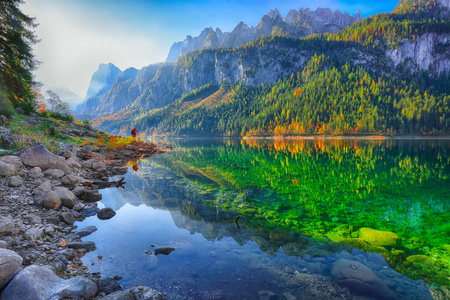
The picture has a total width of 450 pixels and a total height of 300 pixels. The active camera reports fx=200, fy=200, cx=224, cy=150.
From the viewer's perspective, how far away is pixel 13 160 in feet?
36.6

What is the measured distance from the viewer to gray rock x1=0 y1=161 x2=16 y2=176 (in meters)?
9.62

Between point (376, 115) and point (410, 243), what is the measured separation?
153 metres

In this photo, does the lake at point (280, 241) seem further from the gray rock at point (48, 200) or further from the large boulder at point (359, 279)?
the gray rock at point (48, 200)

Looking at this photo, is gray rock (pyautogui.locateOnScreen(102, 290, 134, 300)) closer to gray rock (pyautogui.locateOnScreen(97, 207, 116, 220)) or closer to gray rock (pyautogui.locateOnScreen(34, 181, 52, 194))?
gray rock (pyautogui.locateOnScreen(97, 207, 116, 220))

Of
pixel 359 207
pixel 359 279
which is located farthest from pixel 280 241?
pixel 359 207

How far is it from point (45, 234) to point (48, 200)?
2460 mm

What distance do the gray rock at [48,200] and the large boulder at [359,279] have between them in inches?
465

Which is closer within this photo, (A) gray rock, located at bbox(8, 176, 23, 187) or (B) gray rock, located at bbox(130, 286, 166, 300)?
(B) gray rock, located at bbox(130, 286, 166, 300)

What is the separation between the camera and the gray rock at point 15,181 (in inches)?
368

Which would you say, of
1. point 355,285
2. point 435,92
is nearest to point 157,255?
point 355,285

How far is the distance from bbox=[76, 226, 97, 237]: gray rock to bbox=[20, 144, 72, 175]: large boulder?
269 inches

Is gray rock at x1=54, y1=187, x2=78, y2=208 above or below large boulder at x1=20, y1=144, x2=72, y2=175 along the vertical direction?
below

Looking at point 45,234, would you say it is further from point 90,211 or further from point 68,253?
point 90,211

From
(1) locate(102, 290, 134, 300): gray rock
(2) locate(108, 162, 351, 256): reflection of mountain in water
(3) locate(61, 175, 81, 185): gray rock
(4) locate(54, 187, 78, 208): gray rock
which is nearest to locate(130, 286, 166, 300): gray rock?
(1) locate(102, 290, 134, 300): gray rock
